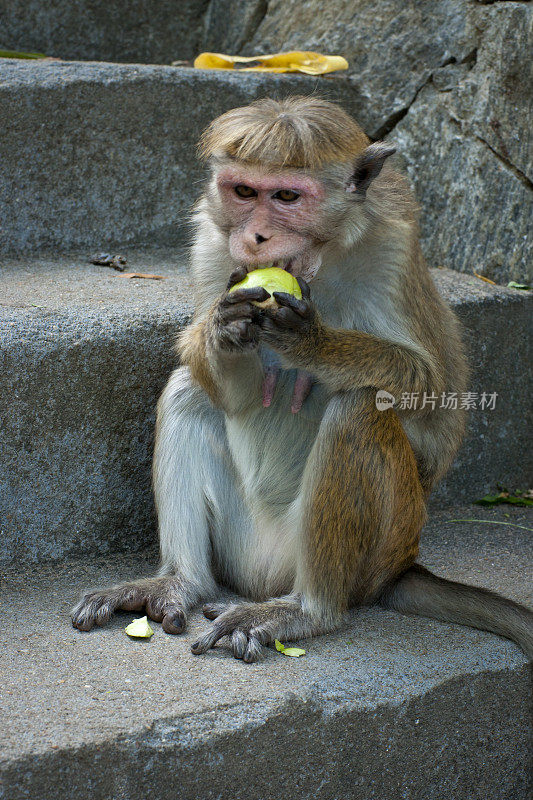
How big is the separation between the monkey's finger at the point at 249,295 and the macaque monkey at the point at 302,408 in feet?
0.04

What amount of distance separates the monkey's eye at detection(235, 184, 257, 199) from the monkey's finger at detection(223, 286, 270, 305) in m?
0.33

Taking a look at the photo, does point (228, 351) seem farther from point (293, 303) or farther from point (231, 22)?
point (231, 22)

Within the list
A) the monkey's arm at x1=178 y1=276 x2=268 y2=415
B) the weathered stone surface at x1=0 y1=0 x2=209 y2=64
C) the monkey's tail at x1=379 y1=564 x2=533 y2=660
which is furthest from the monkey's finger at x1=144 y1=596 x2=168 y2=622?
the weathered stone surface at x1=0 y1=0 x2=209 y2=64

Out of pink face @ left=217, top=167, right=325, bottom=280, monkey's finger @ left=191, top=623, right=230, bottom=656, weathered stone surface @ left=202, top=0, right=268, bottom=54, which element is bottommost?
monkey's finger @ left=191, top=623, right=230, bottom=656

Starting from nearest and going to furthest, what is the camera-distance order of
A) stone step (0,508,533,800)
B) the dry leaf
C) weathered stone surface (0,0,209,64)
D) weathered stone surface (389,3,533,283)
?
stone step (0,508,533,800)
the dry leaf
weathered stone surface (389,3,533,283)
weathered stone surface (0,0,209,64)

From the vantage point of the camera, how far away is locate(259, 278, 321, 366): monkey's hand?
3111 mm

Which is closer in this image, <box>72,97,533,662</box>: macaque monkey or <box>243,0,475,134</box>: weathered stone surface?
<box>72,97,533,662</box>: macaque monkey

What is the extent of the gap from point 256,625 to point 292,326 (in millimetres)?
1026

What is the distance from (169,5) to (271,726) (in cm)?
493

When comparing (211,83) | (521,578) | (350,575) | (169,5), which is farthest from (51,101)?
(521,578)

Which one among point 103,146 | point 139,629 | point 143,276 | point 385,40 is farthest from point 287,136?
point 385,40

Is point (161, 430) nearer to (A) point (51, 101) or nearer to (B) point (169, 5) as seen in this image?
(A) point (51, 101)

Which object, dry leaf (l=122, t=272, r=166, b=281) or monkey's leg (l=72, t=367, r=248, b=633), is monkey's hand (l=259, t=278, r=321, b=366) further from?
dry leaf (l=122, t=272, r=166, b=281)

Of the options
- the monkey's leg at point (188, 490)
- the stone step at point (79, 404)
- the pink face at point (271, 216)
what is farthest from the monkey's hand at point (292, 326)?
the stone step at point (79, 404)
